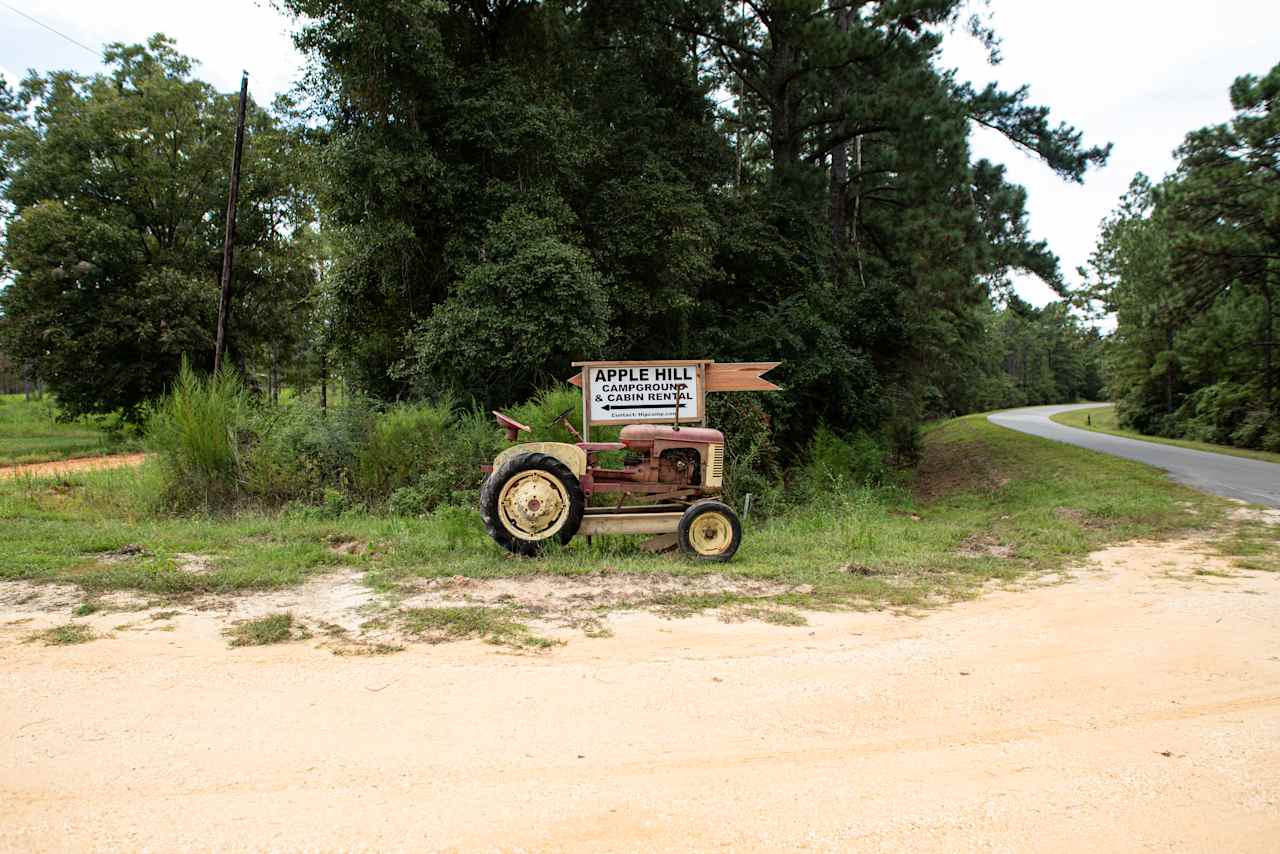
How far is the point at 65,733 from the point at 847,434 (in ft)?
54.7

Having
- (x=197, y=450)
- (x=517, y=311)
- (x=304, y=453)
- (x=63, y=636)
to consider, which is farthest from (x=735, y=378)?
(x=197, y=450)

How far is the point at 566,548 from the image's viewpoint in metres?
7.62

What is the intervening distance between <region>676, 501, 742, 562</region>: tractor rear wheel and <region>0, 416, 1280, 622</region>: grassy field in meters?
0.21

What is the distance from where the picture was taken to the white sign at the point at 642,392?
815 centimetres

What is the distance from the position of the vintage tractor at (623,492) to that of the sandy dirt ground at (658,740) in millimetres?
2122

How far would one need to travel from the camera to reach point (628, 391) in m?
8.16

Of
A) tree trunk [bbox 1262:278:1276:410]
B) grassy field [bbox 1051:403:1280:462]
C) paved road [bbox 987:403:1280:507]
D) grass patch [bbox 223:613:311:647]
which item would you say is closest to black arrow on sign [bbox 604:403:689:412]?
grass patch [bbox 223:613:311:647]

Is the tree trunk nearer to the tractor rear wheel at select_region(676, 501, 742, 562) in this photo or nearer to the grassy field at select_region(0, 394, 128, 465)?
the tractor rear wheel at select_region(676, 501, 742, 562)

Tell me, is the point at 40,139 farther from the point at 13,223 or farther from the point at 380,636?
the point at 380,636

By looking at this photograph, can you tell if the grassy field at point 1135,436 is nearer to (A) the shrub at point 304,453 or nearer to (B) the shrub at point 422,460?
(B) the shrub at point 422,460

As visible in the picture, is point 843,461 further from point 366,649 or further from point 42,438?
point 42,438

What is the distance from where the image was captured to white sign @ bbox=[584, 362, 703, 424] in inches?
321

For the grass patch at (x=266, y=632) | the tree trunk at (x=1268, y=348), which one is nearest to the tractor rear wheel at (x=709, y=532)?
the grass patch at (x=266, y=632)

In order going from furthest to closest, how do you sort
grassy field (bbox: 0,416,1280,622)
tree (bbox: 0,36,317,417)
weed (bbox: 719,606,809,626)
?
tree (bbox: 0,36,317,417), grassy field (bbox: 0,416,1280,622), weed (bbox: 719,606,809,626)
